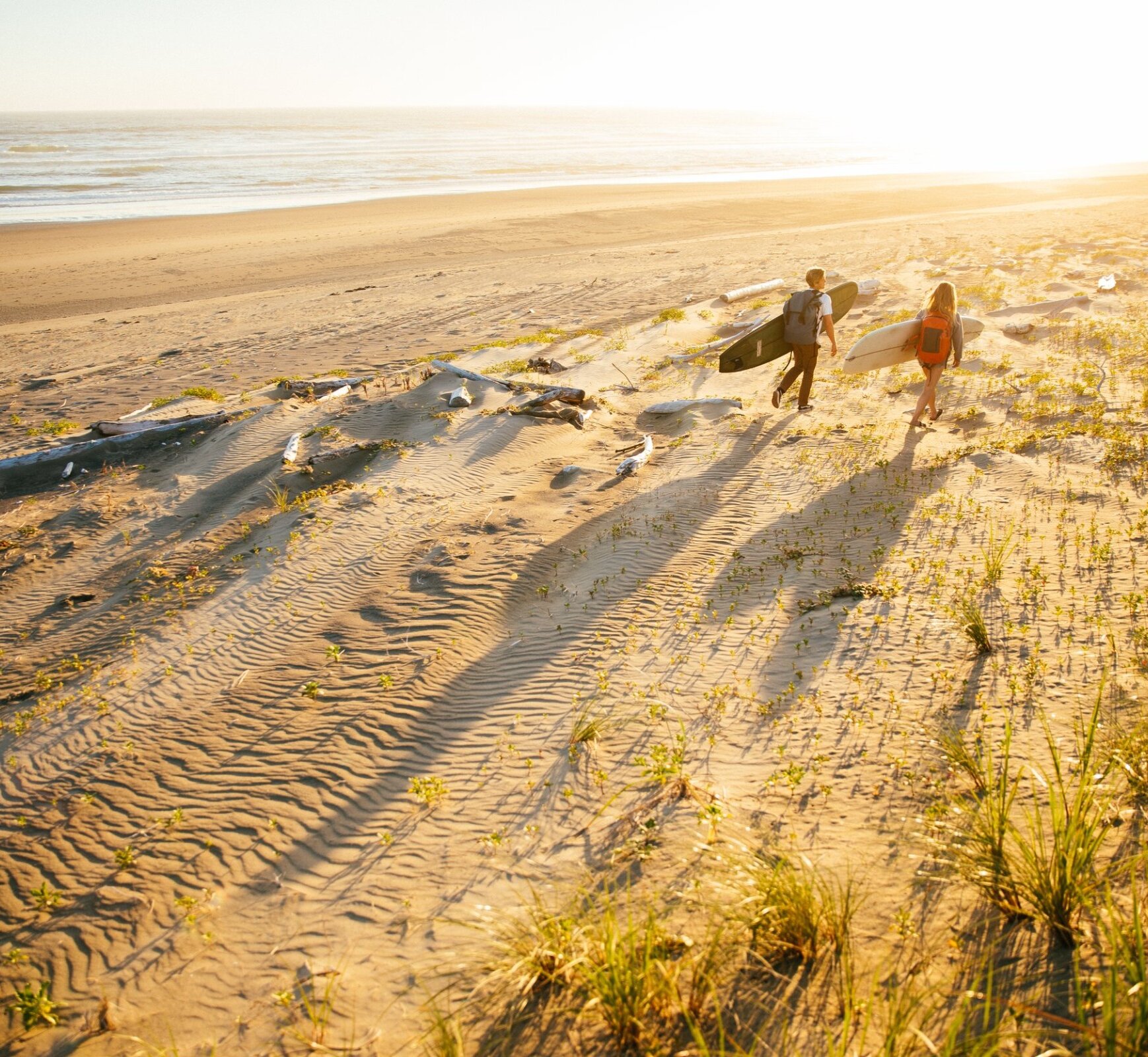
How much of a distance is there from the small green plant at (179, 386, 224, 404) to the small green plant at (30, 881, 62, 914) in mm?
9626

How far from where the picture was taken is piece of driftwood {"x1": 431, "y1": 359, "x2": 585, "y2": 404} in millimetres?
11469

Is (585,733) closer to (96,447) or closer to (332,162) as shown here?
(96,447)

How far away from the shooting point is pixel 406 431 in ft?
35.9

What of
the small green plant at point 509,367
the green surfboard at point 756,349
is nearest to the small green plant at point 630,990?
the green surfboard at point 756,349

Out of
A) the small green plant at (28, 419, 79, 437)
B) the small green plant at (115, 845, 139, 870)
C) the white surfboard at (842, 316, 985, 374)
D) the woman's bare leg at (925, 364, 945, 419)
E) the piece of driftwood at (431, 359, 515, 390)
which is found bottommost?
the small green plant at (115, 845, 139, 870)

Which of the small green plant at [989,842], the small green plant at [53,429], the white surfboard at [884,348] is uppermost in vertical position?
the white surfboard at [884,348]

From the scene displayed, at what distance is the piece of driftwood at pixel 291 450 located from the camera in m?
10.1

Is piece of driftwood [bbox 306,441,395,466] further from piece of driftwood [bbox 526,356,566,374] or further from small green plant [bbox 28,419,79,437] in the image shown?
small green plant [bbox 28,419,79,437]

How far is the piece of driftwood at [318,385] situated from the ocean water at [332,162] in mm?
26994

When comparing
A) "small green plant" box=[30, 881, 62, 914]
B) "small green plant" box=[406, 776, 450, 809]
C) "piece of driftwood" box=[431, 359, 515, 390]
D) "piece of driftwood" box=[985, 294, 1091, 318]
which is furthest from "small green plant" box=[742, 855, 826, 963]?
"piece of driftwood" box=[985, 294, 1091, 318]

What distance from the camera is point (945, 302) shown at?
9359mm

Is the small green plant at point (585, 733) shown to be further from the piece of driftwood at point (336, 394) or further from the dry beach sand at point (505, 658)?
the piece of driftwood at point (336, 394)

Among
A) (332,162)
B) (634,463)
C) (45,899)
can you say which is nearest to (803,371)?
(634,463)

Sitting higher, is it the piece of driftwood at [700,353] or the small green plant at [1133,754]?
the piece of driftwood at [700,353]
